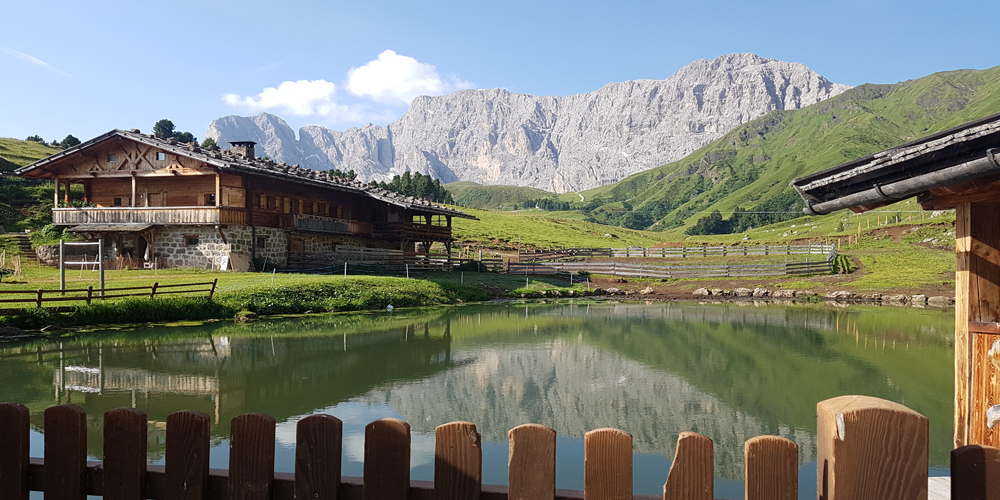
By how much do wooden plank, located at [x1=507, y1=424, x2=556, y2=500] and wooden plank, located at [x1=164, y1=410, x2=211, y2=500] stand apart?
4.33 feet

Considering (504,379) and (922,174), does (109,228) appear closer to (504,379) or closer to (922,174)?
(504,379)

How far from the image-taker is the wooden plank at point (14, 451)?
2658 mm

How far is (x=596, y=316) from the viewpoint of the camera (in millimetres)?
27391

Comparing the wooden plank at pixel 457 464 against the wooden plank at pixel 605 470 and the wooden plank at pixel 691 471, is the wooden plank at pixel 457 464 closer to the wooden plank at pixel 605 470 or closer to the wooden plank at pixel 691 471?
the wooden plank at pixel 605 470

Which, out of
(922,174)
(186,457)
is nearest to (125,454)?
(186,457)

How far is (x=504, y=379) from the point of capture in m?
12.8

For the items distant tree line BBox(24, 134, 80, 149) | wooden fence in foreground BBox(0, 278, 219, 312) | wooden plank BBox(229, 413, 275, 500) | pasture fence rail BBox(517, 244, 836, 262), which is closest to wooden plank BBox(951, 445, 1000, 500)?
wooden plank BBox(229, 413, 275, 500)

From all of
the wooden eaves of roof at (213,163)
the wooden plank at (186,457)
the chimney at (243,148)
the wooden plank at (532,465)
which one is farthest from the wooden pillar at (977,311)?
the chimney at (243,148)

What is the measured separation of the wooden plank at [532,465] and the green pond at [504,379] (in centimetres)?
484

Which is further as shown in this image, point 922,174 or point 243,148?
point 243,148

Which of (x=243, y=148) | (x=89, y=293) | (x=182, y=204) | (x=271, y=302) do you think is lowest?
(x=271, y=302)

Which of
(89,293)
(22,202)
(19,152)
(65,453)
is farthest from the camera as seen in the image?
(19,152)

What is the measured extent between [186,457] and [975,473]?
10.0 ft

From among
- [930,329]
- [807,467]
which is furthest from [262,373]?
[930,329]
